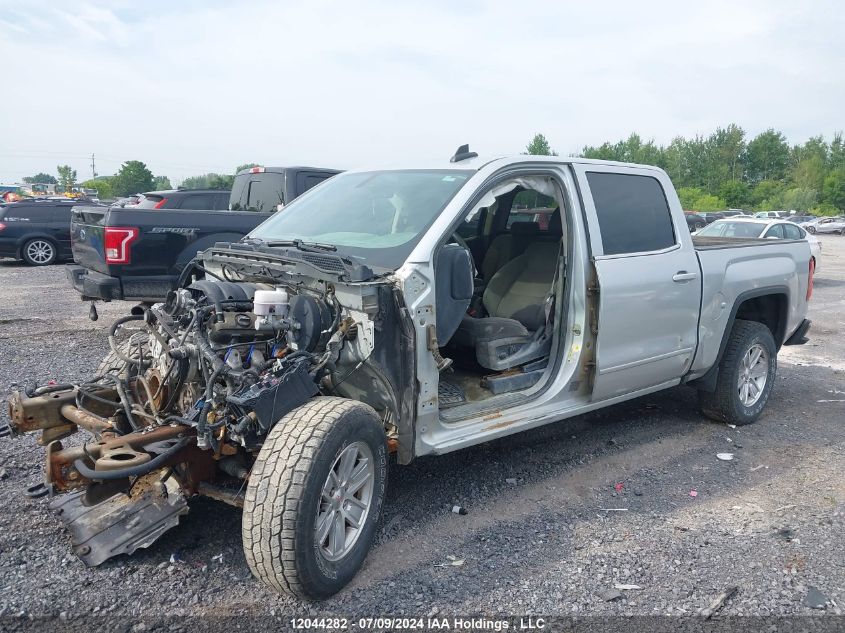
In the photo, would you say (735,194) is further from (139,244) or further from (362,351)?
(362,351)

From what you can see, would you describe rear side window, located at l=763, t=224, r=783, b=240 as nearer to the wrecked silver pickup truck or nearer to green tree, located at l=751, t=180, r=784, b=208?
the wrecked silver pickup truck

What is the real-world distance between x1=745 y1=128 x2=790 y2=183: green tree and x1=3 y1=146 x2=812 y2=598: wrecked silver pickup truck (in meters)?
90.5

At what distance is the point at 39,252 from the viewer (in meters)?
16.4

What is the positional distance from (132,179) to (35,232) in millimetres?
55364

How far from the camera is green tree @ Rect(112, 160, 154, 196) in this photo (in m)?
66.0

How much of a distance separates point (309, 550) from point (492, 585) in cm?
88

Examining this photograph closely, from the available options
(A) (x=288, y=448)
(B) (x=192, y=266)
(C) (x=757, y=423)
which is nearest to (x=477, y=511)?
(A) (x=288, y=448)

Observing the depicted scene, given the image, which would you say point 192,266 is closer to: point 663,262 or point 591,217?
point 591,217

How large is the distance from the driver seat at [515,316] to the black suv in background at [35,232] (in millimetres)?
14371

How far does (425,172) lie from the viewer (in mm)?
4215

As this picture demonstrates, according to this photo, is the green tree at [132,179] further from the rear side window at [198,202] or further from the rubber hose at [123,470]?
the rubber hose at [123,470]

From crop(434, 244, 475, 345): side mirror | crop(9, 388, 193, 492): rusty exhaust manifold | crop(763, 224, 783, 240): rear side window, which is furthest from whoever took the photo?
crop(763, 224, 783, 240): rear side window

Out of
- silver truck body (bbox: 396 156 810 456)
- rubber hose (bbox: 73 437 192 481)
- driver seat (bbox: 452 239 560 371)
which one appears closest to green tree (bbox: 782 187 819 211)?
silver truck body (bbox: 396 156 810 456)

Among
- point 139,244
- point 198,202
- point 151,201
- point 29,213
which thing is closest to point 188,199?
point 198,202
